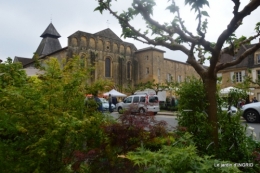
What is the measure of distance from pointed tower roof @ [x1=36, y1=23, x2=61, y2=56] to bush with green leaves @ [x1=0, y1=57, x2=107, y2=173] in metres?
53.9

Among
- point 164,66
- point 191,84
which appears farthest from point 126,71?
point 191,84

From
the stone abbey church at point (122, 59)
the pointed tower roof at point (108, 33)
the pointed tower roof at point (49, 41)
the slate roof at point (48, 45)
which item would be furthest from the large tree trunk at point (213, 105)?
the pointed tower roof at point (49, 41)

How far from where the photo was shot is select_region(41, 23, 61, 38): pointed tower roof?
2265 inches

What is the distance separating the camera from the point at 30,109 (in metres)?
2.87

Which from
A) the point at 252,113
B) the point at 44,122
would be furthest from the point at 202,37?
the point at 252,113

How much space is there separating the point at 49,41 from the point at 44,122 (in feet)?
189

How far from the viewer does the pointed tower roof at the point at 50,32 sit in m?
57.5

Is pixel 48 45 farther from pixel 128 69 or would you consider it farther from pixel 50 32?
pixel 128 69

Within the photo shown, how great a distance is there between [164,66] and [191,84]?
4232 cm

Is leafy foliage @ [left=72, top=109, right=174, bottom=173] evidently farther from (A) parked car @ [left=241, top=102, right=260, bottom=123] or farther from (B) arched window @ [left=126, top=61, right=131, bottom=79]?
(B) arched window @ [left=126, top=61, right=131, bottom=79]

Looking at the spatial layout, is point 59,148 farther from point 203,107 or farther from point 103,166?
point 203,107

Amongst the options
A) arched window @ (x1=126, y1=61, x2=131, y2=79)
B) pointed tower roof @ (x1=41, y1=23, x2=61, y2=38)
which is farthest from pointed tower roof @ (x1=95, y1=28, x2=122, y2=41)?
pointed tower roof @ (x1=41, y1=23, x2=61, y2=38)

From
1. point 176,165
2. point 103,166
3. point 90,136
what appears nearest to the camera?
point 176,165

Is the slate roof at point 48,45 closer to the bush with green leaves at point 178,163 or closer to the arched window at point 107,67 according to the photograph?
the arched window at point 107,67
